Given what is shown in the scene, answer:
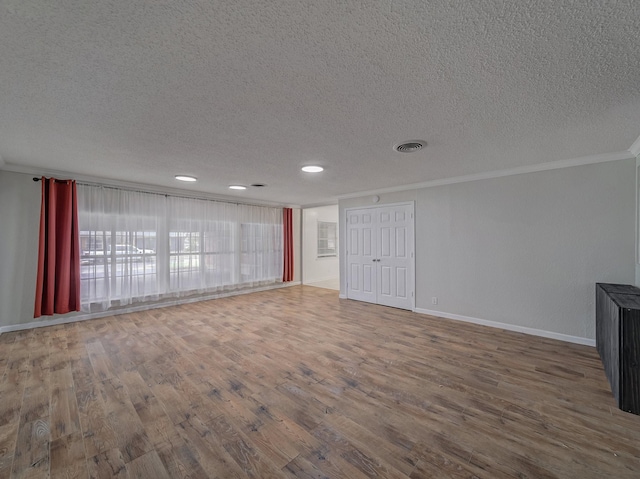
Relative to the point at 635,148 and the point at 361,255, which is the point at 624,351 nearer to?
the point at 635,148

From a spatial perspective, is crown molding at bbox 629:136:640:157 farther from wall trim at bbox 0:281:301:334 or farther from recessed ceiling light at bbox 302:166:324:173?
wall trim at bbox 0:281:301:334

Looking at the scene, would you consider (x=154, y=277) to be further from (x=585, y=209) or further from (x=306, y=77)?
(x=585, y=209)

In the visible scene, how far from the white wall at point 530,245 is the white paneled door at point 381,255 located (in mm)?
269

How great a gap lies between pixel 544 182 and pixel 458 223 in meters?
1.18

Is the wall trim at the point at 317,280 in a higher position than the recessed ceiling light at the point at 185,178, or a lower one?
lower

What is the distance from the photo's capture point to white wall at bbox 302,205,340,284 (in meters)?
7.76

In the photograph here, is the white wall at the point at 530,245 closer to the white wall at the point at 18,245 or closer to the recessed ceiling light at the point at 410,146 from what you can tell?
the recessed ceiling light at the point at 410,146

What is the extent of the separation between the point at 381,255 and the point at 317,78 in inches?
159

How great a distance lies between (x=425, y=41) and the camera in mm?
1310

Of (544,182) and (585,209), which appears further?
(544,182)

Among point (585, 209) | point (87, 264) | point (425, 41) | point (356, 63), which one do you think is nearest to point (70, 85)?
point (356, 63)

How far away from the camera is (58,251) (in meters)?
3.93

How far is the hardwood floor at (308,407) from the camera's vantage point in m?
1.51

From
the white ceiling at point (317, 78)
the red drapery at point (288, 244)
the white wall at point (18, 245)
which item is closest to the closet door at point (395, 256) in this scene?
the white ceiling at point (317, 78)
